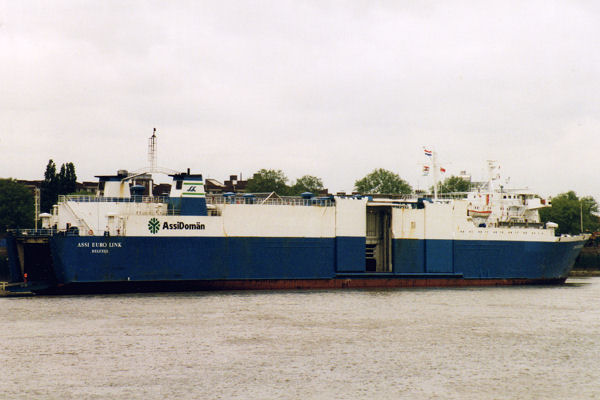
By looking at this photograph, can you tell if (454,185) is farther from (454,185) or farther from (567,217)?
(567,217)

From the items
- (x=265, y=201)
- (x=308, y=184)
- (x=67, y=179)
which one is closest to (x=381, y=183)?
(x=308, y=184)

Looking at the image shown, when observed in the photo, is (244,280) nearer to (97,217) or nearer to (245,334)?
(97,217)

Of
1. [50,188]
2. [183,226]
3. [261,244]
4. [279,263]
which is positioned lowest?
[279,263]

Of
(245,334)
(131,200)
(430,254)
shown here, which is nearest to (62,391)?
(245,334)

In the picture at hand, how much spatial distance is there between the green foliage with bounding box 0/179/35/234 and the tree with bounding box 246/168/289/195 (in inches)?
1124

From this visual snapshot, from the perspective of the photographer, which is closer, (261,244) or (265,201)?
(261,244)

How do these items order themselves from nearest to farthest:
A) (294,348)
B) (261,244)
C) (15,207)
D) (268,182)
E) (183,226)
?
(294,348) → (183,226) → (261,244) → (15,207) → (268,182)

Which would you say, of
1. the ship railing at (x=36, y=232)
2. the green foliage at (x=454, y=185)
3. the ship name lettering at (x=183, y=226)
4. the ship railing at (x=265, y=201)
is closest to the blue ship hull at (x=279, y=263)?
the ship name lettering at (x=183, y=226)

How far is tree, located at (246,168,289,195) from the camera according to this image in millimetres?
98438

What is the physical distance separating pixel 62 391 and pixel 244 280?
24586mm

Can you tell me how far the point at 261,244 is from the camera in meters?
44.7

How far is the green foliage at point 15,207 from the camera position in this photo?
3150 inches

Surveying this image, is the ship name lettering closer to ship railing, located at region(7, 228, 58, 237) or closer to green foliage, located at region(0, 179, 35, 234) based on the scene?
ship railing, located at region(7, 228, 58, 237)

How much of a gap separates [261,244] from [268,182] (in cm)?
5517
